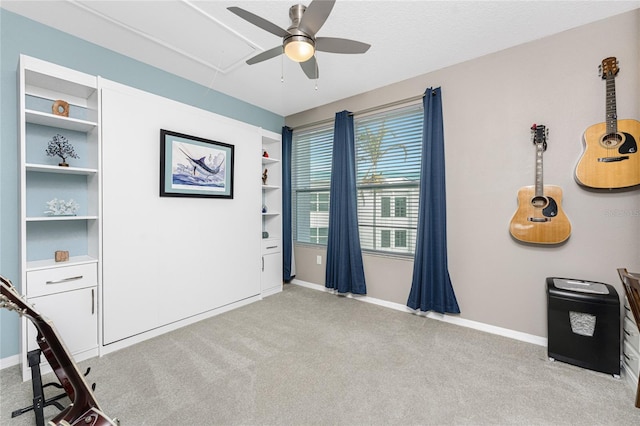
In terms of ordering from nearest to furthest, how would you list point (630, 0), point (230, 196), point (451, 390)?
point (451, 390) → point (630, 0) → point (230, 196)

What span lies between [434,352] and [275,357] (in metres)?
1.35

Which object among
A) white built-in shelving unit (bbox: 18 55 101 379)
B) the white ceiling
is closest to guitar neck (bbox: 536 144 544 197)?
the white ceiling

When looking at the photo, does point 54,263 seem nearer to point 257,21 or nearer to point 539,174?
point 257,21

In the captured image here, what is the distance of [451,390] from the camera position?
1.83 metres

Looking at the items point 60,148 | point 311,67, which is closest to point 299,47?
point 311,67

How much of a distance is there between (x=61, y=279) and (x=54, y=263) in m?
0.18

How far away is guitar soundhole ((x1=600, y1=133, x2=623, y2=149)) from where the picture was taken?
81.7 inches

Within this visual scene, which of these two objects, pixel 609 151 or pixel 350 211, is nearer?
pixel 609 151

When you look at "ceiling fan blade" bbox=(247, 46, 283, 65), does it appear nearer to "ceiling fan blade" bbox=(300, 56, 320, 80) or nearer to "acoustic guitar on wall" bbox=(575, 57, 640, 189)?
"ceiling fan blade" bbox=(300, 56, 320, 80)

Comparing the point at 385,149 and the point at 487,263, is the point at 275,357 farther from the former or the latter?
the point at 385,149

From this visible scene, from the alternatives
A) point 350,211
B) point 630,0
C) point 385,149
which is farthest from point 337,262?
point 630,0

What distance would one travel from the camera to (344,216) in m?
3.62

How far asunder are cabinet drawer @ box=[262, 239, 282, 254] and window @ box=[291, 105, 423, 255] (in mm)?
596

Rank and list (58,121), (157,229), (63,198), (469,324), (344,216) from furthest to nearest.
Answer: (344,216)
(469,324)
(157,229)
(63,198)
(58,121)
